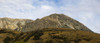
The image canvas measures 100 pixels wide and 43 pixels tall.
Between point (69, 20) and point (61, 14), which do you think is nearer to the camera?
point (69, 20)

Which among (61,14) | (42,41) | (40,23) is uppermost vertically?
(61,14)

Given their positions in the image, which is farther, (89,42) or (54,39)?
(54,39)

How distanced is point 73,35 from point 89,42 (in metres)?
9.35

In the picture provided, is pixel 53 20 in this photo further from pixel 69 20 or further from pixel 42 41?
pixel 42 41

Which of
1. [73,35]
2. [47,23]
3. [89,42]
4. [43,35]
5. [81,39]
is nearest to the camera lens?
[89,42]

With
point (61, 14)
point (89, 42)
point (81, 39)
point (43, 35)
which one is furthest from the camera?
point (61, 14)

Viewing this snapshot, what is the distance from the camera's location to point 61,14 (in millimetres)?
100875

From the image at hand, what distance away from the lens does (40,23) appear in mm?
90500

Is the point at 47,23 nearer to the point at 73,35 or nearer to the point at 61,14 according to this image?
the point at 61,14

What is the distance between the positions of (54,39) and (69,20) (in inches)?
1508

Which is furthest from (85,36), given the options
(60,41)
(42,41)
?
(42,41)

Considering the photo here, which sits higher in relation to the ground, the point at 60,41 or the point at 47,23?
the point at 47,23

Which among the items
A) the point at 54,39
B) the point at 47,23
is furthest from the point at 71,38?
the point at 47,23

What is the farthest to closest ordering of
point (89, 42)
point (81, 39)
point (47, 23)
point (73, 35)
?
point (47, 23) < point (73, 35) < point (81, 39) < point (89, 42)
